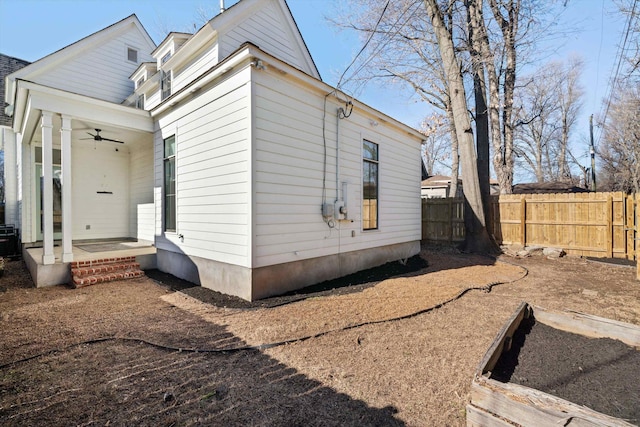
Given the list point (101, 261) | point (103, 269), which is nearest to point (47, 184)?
point (101, 261)

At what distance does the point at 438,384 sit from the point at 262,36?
28.9ft

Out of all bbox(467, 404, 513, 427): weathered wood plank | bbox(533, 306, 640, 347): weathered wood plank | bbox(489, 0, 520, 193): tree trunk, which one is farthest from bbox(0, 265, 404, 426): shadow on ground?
bbox(489, 0, 520, 193): tree trunk

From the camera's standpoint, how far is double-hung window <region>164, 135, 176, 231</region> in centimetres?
640

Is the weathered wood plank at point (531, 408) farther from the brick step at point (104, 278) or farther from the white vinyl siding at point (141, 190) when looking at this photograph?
the white vinyl siding at point (141, 190)

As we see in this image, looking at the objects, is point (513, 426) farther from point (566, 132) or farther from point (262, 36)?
point (566, 132)

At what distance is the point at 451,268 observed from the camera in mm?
7129

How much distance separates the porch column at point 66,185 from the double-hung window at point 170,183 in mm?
1667

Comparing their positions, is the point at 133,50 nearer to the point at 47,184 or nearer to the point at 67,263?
the point at 47,184

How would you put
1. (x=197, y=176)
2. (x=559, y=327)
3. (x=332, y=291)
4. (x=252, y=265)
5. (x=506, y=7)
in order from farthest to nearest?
(x=506, y=7) < (x=197, y=176) < (x=332, y=291) < (x=252, y=265) < (x=559, y=327)

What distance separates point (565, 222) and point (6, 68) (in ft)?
61.8

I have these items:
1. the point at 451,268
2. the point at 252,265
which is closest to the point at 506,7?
the point at 451,268

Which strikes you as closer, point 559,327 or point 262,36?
point 559,327

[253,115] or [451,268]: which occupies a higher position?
[253,115]

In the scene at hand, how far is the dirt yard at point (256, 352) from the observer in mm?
2068
